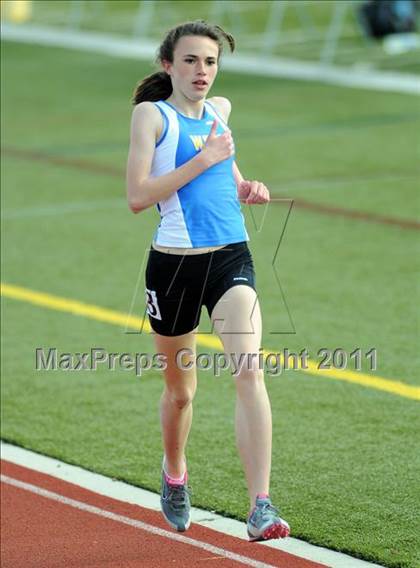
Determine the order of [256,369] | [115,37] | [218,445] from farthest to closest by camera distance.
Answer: [115,37]
[218,445]
[256,369]

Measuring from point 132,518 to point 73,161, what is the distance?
10292 mm

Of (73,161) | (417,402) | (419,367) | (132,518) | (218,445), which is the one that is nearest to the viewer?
(132,518)

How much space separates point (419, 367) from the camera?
8703 mm

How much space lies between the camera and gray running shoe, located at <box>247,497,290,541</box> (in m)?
5.40

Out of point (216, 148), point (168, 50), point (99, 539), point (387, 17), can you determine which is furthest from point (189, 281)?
point (387, 17)

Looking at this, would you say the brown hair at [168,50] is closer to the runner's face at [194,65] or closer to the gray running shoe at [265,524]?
the runner's face at [194,65]

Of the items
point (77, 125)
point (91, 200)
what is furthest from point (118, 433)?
point (77, 125)

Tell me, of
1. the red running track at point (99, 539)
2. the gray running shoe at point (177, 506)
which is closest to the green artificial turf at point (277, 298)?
the red running track at point (99, 539)

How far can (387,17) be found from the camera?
927 inches

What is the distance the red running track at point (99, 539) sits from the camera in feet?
19.6

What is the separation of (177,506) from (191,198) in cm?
146

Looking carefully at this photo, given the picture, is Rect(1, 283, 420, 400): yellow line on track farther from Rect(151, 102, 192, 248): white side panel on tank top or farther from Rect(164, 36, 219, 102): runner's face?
Rect(164, 36, 219, 102): runner's face

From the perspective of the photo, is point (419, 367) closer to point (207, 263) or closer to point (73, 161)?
point (207, 263)

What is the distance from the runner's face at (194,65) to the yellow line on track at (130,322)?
236 centimetres
